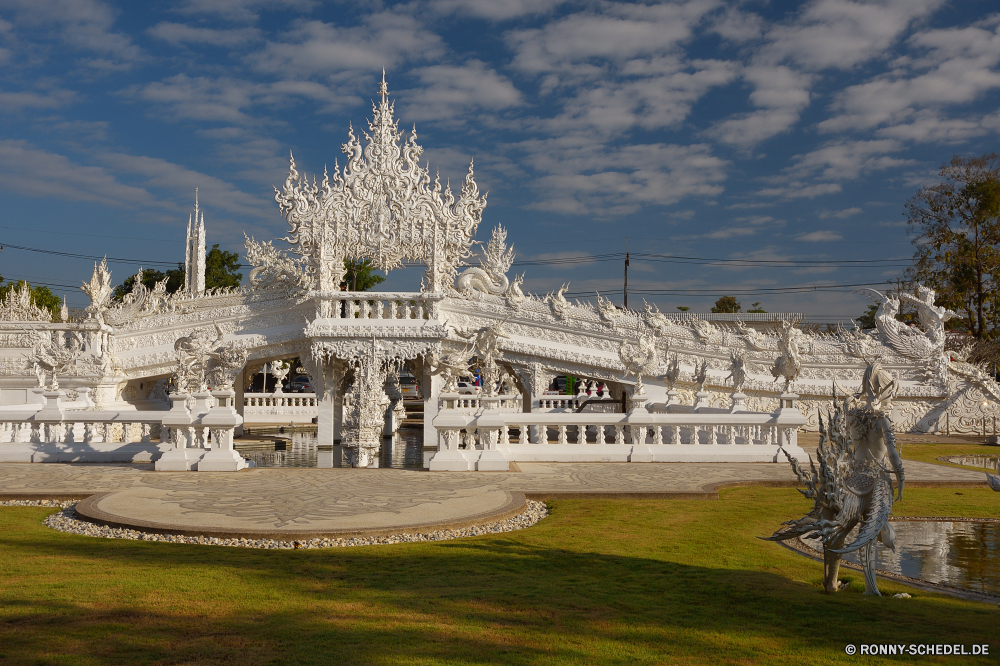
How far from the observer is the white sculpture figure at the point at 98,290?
20188mm

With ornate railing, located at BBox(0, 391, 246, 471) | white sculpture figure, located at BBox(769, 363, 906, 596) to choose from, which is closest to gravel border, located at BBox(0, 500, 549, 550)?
ornate railing, located at BBox(0, 391, 246, 471)

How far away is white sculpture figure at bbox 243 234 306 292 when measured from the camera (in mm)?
20266

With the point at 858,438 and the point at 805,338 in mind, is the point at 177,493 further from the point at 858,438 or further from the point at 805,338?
the point at 805,338

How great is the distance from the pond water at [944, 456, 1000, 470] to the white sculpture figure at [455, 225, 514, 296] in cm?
1190


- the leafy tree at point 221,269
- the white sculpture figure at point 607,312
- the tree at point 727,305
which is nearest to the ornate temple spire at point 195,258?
the leafy tree at point 221,269

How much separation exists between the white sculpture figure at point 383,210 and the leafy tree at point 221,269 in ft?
101

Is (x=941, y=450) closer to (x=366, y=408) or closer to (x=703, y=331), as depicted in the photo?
(x=703, y=331)

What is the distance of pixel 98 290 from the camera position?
20.4 metres

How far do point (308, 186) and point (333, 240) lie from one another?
74.8 inches

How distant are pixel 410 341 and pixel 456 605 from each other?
13.1 meters

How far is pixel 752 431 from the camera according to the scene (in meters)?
14.2

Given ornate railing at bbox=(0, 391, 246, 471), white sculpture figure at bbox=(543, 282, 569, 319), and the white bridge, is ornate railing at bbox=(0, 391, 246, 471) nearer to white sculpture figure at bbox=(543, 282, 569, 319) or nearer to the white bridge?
the white bridge

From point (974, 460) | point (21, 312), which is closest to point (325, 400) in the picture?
point (21, 312)

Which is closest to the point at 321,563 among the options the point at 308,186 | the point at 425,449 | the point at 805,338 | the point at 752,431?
the point at 752,431
